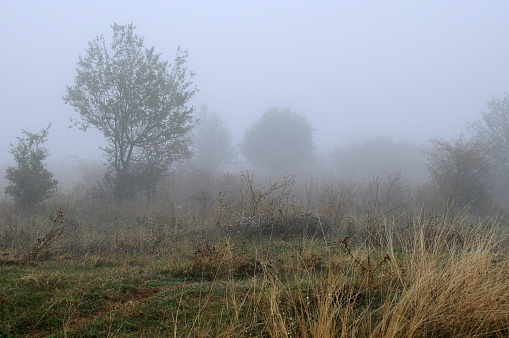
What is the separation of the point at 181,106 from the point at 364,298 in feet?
43.4

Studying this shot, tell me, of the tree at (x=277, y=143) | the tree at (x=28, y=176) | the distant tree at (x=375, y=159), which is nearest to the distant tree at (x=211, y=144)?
the tree at (x=277, y=143)

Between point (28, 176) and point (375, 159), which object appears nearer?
point (28, 176)

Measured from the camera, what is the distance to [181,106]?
15.1 metres

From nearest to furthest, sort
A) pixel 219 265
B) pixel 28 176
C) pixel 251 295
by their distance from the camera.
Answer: pixel 251 295, pixel 219 265, pixel 28 176

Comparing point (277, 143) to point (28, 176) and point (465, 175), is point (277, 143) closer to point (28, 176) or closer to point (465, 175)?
point (465, 175)

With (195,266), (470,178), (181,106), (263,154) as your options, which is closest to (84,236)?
(195,266)

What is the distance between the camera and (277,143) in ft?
116

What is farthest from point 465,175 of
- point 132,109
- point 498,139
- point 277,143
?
point 277,143

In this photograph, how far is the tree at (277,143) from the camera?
116ft

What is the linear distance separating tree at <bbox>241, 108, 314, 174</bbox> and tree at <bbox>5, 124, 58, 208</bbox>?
24851 mm

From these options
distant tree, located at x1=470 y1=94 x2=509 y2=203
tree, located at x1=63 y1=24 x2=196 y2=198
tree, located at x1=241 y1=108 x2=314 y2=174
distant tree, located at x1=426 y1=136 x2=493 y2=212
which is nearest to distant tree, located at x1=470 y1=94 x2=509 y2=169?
distant tree, located at x1=470 y1=94 x2=509 y2=203

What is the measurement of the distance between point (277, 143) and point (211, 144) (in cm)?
710

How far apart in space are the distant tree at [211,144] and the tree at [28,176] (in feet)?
67.4

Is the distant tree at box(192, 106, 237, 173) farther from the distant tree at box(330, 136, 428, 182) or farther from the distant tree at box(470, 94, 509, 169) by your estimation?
the distant tree at box(470, 94, 509, 169)
